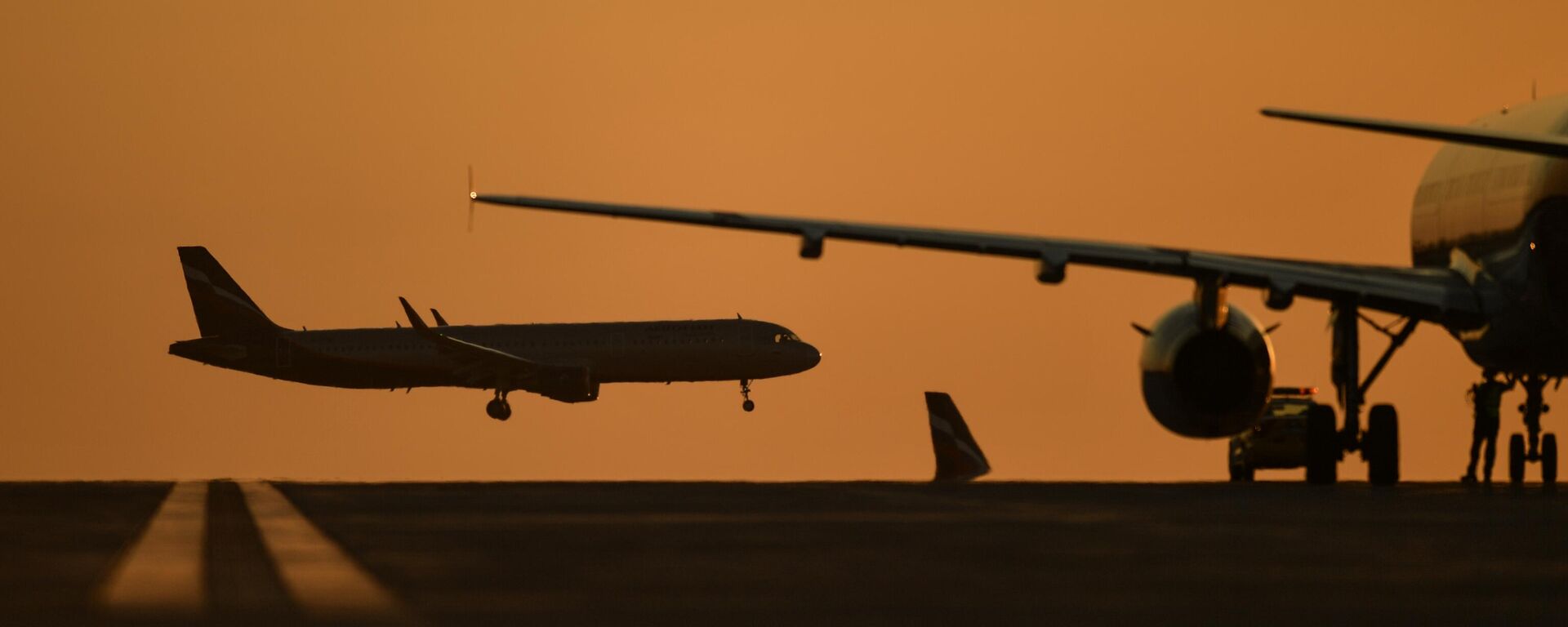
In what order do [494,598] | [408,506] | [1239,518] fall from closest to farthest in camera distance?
[494,598] < [1239,518] < [408,506]

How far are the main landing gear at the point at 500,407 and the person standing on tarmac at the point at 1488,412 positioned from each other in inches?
2334

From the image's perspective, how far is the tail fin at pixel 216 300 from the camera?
106812 millimetres

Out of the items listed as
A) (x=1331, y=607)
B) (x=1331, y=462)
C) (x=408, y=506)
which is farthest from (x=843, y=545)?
(x=1331, y=462)

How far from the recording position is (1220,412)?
31.8 m

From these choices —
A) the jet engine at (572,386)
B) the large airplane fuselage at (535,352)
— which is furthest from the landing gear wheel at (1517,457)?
the jet engine at (572,386)

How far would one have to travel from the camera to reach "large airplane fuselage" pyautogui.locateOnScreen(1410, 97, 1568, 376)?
31938 mm

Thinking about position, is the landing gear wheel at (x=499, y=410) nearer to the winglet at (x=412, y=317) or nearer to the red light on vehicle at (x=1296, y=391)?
the winglet at (x=412, y=317)

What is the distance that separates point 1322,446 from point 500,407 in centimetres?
6366

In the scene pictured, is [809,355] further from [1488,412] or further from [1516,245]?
[1516,245]

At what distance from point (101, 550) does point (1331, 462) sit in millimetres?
19935

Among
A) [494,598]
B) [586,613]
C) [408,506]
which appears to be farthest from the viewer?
[408,506]

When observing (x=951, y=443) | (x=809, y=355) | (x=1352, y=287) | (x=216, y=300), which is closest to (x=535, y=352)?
(x=809, y=355)

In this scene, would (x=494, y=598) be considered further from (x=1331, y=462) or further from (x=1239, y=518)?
(x=1331, y=462)

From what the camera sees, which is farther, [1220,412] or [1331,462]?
[1331,462]
